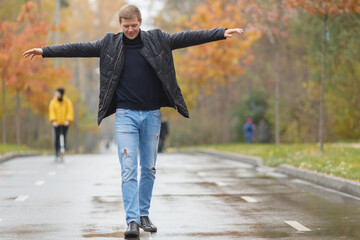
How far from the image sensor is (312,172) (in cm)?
1437

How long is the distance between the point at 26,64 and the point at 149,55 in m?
22.4

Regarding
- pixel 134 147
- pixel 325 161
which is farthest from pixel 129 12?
pixel 325 161

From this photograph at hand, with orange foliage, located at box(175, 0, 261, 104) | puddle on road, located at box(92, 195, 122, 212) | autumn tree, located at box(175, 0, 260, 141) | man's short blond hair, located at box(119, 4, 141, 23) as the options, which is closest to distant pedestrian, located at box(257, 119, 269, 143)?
autumn tree, located at box(175, 0, 260, 141)

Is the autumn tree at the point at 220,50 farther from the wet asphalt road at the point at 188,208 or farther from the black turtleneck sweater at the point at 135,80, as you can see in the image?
the black turtleneck sweater at the point at 135,80

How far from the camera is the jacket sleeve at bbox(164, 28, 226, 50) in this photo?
7750 mm

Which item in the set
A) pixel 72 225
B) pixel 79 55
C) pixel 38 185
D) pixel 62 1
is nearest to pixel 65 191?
pixel 38 185

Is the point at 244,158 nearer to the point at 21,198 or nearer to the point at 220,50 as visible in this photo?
the point at 21,198

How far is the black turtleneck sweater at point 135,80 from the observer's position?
773 centimetres

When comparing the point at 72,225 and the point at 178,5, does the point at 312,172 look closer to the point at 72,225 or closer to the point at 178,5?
the point at 72,225

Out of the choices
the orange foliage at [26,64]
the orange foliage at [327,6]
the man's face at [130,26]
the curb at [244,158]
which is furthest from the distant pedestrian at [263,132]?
the man's face at [130,26]

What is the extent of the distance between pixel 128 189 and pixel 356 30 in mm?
15267

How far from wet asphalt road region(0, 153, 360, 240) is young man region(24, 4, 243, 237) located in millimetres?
719

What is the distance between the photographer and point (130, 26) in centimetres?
757

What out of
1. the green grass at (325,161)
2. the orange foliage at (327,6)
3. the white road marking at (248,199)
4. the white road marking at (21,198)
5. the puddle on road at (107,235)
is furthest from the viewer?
the orange foliage at (327,6)
